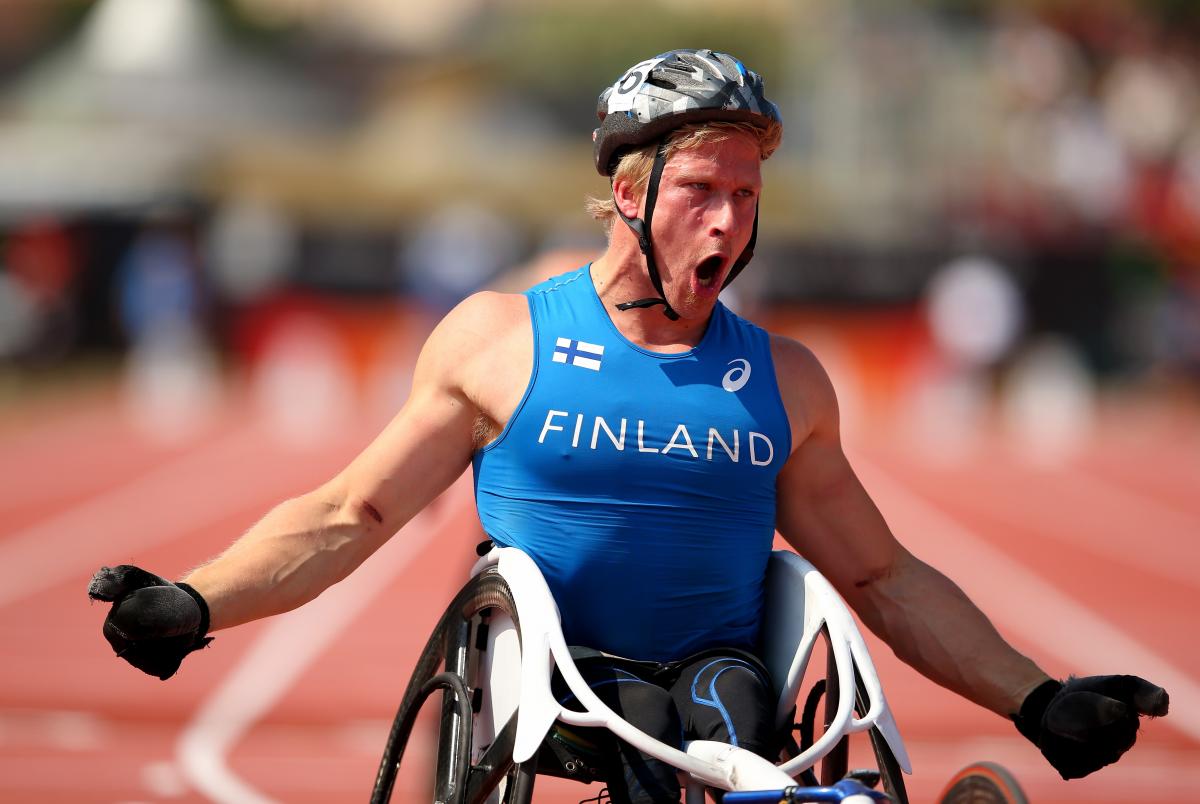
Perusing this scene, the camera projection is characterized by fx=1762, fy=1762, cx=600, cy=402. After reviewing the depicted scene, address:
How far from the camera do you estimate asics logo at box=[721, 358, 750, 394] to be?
3.40 meters

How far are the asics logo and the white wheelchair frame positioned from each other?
14.2 inches

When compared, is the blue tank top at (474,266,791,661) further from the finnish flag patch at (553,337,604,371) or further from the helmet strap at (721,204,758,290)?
the helmet strap at (721,204,758,290)

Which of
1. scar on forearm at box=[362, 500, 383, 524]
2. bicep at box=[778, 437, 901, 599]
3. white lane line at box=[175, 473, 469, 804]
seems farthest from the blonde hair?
white lane line at box=[175, 473, 469, 804]

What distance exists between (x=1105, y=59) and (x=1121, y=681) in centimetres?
4343

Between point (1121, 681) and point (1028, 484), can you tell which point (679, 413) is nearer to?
point (1121, 681)

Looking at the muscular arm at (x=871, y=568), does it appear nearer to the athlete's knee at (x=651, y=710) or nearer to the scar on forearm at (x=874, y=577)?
the scar on forearm at (x=874, y=577)

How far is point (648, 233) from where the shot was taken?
336 centimetres

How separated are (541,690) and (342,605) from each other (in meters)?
9.01

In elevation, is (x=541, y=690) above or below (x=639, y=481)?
below

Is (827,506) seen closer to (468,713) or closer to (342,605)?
(468,713)

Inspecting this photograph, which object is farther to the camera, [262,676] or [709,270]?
[262,676]

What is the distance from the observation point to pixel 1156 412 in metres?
29.3

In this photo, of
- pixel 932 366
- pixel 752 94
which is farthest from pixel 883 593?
pixel 932 366

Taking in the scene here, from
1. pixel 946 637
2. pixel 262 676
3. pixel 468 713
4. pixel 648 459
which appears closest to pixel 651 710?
pixel 468 713
